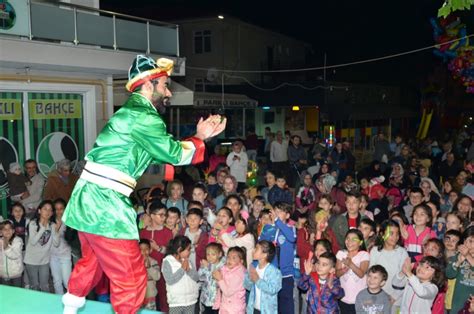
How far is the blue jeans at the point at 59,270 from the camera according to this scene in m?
5.75

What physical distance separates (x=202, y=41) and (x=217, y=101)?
10.4 m

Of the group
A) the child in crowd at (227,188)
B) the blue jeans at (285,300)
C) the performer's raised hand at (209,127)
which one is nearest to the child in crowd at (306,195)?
the child in crowd at (227,188)

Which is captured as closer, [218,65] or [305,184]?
[305,184]

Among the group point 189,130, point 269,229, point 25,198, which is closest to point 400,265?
point 269,229

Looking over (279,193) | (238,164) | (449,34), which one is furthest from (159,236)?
(449,34)

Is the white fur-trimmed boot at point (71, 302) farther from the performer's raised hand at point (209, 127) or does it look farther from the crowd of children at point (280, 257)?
the crowd of children at point (280, 257)

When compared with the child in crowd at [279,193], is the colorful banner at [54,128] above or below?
above

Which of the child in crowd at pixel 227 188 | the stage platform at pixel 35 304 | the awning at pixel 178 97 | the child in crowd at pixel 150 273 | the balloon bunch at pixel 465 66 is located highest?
the balloon bunch at pixel 465 66

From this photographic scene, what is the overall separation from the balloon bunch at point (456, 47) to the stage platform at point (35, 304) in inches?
358

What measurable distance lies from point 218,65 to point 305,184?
1519cm

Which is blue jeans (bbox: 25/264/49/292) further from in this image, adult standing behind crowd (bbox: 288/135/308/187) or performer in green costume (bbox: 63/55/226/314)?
adult standing behind crowd (bbox: 288/135/308/187)

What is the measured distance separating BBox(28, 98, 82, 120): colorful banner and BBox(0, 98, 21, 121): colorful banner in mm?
214

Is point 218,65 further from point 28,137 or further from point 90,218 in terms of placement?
point 90,218

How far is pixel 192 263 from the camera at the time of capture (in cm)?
503
